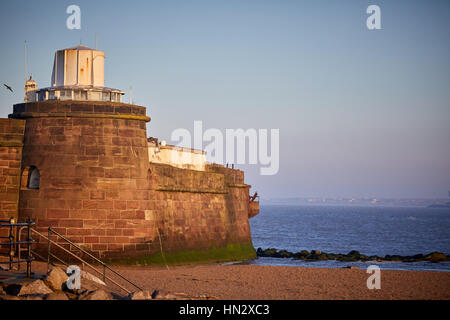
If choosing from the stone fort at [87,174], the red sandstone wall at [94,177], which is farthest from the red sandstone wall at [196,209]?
the red sandstone wall at [94,177]

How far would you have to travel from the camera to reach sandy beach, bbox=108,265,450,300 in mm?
15555

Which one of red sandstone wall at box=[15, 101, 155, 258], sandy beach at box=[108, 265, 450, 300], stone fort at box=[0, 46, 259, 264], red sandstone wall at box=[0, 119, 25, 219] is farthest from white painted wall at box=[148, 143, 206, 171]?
red sandstone wall at box=[0, 119, 25, 219]

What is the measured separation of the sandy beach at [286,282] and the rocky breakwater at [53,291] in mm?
2058

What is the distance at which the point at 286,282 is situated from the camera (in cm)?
1786

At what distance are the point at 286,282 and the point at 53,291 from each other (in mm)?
7302

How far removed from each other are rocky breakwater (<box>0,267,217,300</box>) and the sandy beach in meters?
2.06

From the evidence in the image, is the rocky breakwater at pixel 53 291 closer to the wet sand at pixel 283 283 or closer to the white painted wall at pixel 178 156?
the wet sand at pixel 283 283

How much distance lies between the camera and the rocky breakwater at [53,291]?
12.1 m

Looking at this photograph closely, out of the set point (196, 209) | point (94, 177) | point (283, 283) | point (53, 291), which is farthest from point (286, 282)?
point (53, 291)

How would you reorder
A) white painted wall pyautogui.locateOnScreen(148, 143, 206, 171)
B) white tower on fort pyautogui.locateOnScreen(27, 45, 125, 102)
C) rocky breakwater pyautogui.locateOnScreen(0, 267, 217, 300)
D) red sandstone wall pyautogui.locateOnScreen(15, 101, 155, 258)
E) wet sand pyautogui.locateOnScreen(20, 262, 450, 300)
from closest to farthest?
rocky breakwater pyautogui.locateOnScreen(0, 267, 217, 300) → wet sand pyautogui.locateOnScreen(20, 262, 450, 300) → red sandstone wall pyautogui.locateOnScreen(15, 101, 155, 258) → white tower on fort pyautogui.locateOnScreen(27, 45, 125, 102) → white painted wall pyautogui.locateOnScreen(148, 143, 206, 171)

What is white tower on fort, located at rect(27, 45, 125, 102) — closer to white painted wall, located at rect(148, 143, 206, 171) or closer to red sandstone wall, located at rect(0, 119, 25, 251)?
red sandstone wall, located at rect(0, 119, 25, 251)

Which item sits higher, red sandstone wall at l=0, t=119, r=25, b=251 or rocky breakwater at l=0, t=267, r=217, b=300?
red sandstone wall at l=0, t=119, r=25, b=251
